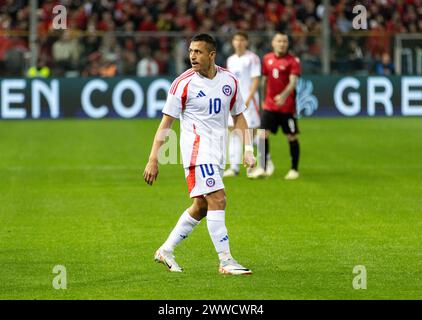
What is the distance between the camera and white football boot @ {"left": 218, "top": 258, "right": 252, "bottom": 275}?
10.2 metres

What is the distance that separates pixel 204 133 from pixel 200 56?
Answer: 0.69m

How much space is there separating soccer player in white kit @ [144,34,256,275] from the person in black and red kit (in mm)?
7757

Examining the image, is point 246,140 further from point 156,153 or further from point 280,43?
point 280,43

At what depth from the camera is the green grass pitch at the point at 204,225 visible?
9.83m

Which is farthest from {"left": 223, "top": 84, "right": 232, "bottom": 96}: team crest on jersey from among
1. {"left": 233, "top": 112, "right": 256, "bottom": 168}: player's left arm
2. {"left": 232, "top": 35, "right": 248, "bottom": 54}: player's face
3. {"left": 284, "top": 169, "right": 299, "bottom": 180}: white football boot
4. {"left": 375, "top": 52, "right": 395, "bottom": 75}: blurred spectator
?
{"left": 375, "top": 52, "right": 395, "bottom": 75}: blurred spectator

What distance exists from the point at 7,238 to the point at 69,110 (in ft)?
59.8

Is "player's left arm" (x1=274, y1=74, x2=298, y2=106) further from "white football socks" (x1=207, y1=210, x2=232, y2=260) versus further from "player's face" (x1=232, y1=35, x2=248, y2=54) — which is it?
"white football socks" (x1=207, y1=210, x2=232, y2=260)

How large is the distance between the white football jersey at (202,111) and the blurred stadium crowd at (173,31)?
2090 cm

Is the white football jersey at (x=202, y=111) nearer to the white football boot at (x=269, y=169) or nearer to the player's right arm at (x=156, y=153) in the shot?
the player's right arm at (x=156, y=153)

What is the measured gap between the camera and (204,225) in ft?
44.7

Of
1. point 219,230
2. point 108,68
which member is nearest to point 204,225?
point 219,230

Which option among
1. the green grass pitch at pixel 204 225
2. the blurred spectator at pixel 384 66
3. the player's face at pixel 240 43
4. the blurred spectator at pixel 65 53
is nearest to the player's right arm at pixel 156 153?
the green grass pitch at pixel 204 225
